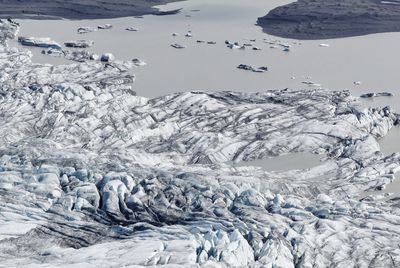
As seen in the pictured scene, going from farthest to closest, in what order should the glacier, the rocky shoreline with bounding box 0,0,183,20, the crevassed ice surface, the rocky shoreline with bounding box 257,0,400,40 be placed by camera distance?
the rocky shoreline with bounding box 0,0,183,20
the rocky shoreline with bounding box 257,0,400,40
the crevassed ice surface
the glacier

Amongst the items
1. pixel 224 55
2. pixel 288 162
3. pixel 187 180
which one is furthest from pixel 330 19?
pixel 187 180

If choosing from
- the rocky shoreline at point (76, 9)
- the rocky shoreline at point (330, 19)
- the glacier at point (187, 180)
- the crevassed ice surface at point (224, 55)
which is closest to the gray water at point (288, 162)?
the glacier at point (187, 180)

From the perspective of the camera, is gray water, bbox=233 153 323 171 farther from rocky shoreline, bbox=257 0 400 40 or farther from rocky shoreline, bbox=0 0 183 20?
rocky shoreline, bbox=0 0 183 20

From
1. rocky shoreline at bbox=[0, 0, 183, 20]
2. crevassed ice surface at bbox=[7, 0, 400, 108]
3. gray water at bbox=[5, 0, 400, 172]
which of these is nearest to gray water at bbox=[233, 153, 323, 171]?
gray water at bbox=[5, 0, 400, 172]

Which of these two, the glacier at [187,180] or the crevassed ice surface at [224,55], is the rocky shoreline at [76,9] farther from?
the glacier at [187,180]

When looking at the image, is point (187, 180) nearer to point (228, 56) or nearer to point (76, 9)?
point (228, 56)

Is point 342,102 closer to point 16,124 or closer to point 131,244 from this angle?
point 16,124

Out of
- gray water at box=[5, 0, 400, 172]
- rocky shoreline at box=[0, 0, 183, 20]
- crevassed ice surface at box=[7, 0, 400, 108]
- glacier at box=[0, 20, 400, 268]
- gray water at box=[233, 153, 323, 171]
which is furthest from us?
rocky shoreline at box=[0, 0, 183, 20]
